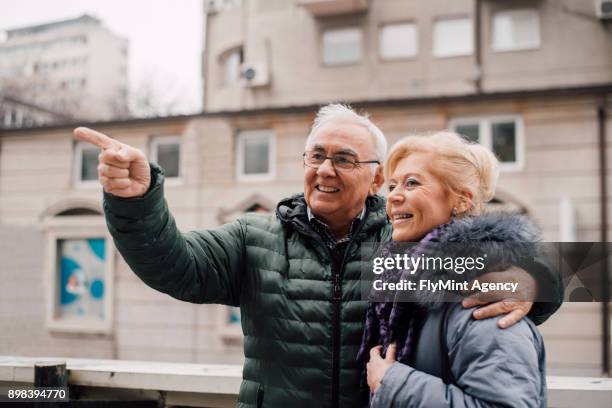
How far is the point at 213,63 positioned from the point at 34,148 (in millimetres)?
7370

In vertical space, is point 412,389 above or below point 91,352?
above

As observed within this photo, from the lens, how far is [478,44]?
1464 cm

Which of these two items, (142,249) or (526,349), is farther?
(142,249)

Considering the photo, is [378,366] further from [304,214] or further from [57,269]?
[57,269]

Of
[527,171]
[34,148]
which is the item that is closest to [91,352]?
[34,148]

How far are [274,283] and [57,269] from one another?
453 inches

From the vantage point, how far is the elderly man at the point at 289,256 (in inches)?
77.1

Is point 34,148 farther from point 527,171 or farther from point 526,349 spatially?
point 526,349

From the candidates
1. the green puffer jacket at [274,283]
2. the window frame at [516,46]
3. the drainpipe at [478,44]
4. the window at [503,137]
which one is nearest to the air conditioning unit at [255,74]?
the drainpipe at [478,44]

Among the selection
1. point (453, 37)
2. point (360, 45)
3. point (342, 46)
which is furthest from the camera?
point (342, 46)

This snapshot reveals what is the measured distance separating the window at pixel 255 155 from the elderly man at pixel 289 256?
30.4 ft

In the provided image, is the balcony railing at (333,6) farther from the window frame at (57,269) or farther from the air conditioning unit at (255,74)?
the window frame at (57,269)

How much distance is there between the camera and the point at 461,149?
1779mm

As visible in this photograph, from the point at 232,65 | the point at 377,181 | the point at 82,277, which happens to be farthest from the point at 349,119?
the point at 232,65
